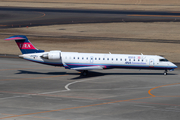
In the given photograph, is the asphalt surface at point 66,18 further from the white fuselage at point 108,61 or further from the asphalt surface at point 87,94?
the white fuselage at point 108,61

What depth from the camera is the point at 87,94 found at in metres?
40.8

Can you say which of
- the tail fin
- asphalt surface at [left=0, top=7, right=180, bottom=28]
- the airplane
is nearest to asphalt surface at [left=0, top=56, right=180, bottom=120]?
the airplane

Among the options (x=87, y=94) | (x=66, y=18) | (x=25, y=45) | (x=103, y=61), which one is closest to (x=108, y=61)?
(x=103, y=61)

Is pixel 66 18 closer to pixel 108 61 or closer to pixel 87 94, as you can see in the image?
pixel 108 61

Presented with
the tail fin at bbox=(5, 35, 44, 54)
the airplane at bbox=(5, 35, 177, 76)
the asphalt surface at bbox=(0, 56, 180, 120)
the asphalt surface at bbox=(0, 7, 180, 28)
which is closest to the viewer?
→ the asphalt surface at bbox=(0, 56, 180, 120)

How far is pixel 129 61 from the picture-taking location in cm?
5169

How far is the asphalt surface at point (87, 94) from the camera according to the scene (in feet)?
107

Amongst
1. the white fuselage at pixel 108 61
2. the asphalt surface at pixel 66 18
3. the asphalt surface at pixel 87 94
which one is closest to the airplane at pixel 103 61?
the white fuselage at pixel 108 61

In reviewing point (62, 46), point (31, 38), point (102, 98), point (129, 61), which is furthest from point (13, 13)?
point (102, 98)

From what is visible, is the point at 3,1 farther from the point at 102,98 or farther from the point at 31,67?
the point at 102,98

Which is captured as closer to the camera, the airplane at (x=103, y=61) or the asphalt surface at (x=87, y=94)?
the asphalt surface at (x=87, y=94)

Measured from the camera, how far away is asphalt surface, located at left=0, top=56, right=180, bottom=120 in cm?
3250

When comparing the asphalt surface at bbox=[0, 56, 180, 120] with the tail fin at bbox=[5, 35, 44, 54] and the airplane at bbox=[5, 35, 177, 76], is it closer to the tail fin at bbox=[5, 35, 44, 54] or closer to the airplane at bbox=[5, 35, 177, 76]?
the airplane at bbox=[5, 35, 177, 76]

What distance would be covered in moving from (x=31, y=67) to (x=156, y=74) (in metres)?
22.1
